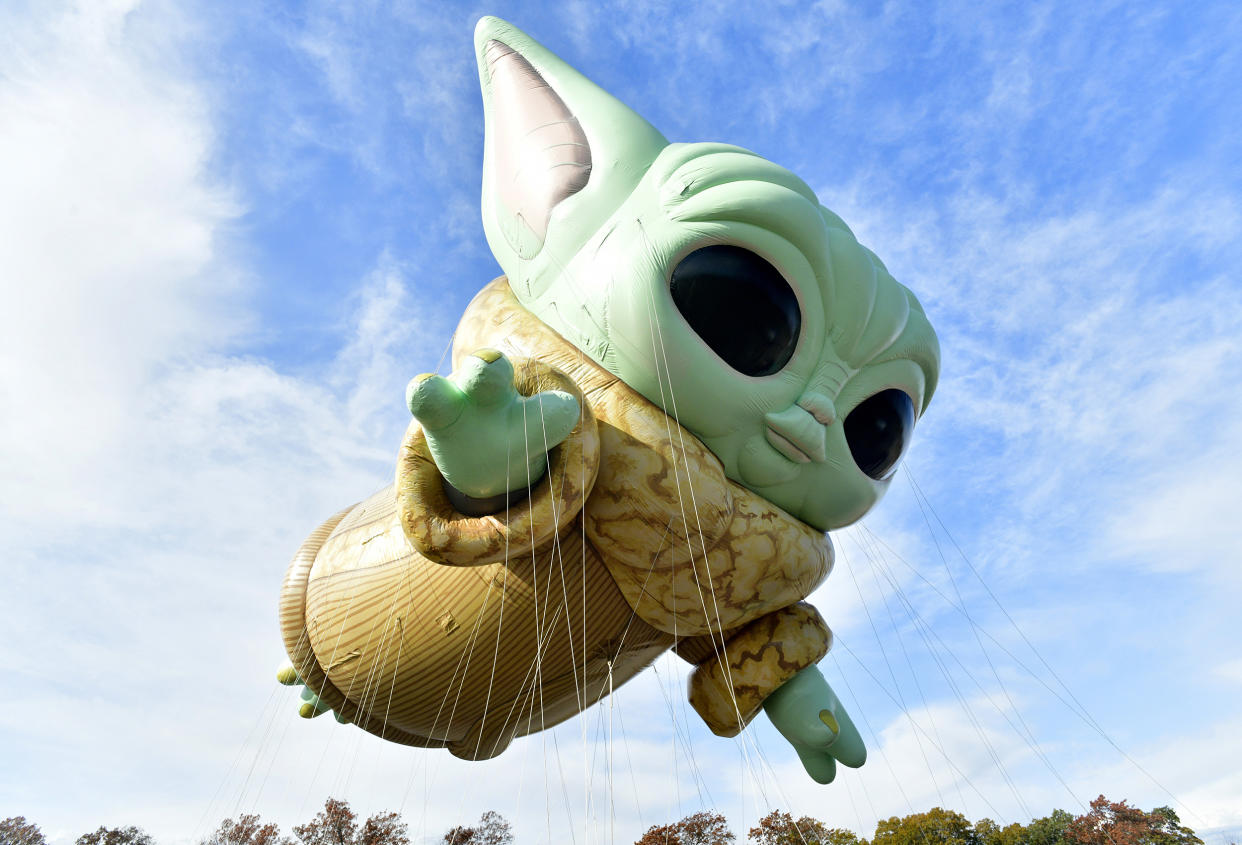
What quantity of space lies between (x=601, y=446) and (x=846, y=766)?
3.80 metres

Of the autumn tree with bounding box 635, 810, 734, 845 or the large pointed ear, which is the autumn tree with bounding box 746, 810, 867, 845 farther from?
the large pointed ear

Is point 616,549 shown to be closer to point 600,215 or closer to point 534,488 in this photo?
point 534,488

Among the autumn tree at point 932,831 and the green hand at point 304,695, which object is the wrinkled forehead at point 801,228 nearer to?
the green hand at point 304,695

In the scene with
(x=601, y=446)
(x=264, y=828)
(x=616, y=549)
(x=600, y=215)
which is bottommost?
(x=616, y=549)

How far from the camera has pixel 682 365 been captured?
590 centimetres

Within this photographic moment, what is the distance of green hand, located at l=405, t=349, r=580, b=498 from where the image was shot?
5.10m

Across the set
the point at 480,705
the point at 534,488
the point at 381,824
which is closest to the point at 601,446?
the point at 534,488

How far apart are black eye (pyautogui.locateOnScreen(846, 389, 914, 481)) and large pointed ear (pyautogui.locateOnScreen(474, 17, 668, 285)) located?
8.74 feet

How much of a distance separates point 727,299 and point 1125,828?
2389 cm

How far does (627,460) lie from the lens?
578 centimetres

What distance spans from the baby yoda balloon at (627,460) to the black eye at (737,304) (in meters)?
0.02

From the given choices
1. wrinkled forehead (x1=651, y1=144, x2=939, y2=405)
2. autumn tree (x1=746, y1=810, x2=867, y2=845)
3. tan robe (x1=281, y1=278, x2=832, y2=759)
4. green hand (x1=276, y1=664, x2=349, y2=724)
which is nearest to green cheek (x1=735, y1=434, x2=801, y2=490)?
tan robe (x1=281, y1=278, x2=832, y2=759)

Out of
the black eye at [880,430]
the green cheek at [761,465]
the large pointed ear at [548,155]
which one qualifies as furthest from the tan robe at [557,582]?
the black eye at [880,430]

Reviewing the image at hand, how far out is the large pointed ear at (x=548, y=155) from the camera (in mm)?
6613
